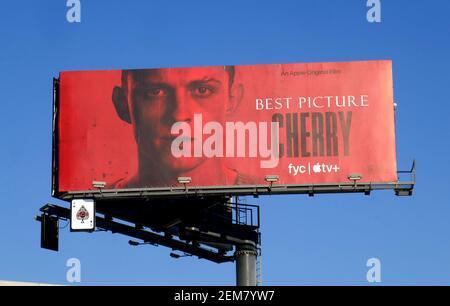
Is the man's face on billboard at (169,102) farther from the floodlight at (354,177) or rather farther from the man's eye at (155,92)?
the floodlight at (354,177)

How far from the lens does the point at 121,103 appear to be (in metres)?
53.0

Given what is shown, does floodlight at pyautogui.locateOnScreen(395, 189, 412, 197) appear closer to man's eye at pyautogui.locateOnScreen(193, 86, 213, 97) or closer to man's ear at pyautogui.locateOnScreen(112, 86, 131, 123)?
man's eye at pyautogui.locateOnScreen(193, 86, 213, 97)

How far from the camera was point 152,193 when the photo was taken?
5131 cm

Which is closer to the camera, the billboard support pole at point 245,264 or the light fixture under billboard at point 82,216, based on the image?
the light fixture under billboard at point 82,216

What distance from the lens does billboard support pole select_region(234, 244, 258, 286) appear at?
5519 centimetres

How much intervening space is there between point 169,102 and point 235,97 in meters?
3.03

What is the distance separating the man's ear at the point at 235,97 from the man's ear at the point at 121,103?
4.67 meters

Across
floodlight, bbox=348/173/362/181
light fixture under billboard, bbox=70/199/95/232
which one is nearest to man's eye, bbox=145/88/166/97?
light fixture under billboard, bbox=70/199/95/232

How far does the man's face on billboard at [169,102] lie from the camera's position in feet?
172

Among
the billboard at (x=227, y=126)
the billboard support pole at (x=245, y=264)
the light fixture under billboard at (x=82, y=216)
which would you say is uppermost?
the billboard at (x=227, y=126)

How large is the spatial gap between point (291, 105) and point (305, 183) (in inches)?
145

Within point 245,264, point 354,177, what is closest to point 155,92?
point 245,264

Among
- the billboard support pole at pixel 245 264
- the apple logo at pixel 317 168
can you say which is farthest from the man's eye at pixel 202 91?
the billboard support pole at pixel 245 264
